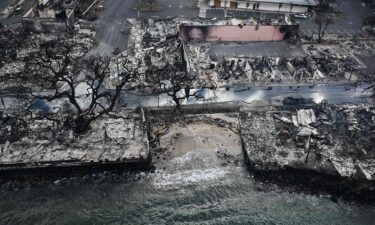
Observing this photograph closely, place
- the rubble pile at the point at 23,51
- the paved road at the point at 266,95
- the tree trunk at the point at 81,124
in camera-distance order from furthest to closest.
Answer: the rubble pile at the point at 23,51, the paved road at the point at 266,95, the tree trunk at the point at 81,124

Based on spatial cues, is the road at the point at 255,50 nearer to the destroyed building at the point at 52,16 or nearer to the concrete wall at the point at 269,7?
the concrete wall at the point at 269,7

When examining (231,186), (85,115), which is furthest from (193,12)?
(231,186)

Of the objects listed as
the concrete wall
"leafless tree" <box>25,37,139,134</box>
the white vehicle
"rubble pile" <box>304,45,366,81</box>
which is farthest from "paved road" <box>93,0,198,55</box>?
"rubble pile" <box>304,45,366,81</box>

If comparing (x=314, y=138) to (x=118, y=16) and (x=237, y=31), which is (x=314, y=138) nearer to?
(x=237, y=31)

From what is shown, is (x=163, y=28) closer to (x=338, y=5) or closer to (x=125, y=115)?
(x=125, y=115)

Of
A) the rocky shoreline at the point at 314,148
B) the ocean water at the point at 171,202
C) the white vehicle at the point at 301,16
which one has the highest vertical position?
the white vehicle at the point at 301,16

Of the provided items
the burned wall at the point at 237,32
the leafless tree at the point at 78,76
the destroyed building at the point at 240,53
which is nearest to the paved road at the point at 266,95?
the destroyed building at the point at 240,53

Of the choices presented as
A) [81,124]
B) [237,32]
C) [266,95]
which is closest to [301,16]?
[237,32]
